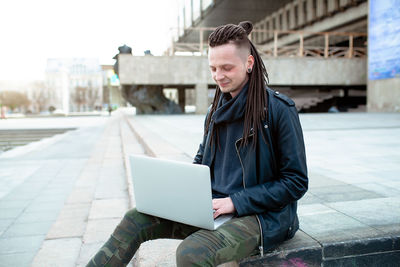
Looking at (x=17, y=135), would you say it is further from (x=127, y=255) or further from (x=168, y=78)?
(x=127, y=255)

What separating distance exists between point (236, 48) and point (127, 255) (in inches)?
47.4

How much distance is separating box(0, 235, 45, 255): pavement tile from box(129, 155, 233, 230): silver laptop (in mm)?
2080

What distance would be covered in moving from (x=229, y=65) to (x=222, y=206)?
72 cm

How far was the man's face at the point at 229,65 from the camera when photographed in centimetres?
185

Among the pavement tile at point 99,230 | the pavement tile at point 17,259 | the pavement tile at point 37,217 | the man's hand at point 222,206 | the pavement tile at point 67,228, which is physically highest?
the man's hand at point 222,206

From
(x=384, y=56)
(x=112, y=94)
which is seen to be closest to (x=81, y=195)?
(x=384, y=56)

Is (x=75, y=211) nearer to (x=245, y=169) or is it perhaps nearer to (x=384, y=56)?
(x=245, y=169)

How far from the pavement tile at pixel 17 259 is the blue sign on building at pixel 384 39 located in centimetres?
1965

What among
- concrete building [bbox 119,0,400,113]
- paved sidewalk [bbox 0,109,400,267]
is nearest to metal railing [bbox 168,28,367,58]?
concrete building [bbox 119,0,400,113]

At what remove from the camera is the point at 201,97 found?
2361cm

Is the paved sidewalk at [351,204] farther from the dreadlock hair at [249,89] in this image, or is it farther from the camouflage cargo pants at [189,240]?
the dreadlock hair at [249,89]

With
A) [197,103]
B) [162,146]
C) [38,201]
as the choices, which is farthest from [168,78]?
[38,201]

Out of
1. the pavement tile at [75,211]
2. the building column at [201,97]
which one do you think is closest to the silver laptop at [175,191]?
the pavement tile at [75,211]

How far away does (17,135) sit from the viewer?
17.4m
